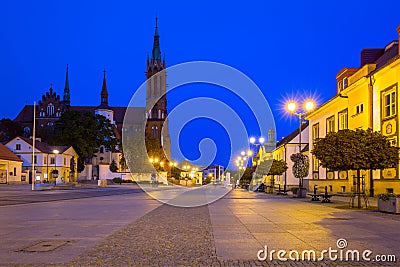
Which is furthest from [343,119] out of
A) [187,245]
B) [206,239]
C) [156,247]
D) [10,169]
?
[10,169]

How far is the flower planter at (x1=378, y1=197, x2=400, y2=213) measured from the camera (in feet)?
62.6

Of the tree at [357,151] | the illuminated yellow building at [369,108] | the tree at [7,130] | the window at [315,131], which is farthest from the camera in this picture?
the tree at [7,130]

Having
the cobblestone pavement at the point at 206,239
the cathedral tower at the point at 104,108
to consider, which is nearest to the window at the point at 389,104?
the cobblestone pavement at the point at 206,239

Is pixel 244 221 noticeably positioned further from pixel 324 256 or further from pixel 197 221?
pixel 324 256

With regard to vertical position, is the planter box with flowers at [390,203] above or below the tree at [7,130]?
below

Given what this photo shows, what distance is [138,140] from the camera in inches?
4168

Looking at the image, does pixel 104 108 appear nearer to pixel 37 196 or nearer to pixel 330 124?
pixel 330 124

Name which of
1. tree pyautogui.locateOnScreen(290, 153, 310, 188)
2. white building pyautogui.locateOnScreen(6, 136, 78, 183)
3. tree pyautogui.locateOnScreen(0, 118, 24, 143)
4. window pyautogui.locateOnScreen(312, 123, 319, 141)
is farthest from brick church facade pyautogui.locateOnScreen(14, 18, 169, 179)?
tree pyautogui.locateOnScreen(290, 153, 310, 188)

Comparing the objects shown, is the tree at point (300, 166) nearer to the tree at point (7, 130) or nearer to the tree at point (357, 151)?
the tree at point (357, 151)

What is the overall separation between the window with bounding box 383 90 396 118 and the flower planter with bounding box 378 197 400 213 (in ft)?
42.6

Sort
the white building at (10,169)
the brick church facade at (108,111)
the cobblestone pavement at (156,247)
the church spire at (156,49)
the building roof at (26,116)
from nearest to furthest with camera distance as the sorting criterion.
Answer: the cobblestone pavement at (156,247) → the white building at (10,169) → the brick church facade at (108,111) → the building roof at (26,116) → the church spire at (156,49)

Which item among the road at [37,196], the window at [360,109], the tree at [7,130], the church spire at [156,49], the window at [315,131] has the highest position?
the church spire at [156,49]

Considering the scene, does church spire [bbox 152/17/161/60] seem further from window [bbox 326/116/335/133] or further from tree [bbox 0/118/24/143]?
window [bbox 326/116/335/133]

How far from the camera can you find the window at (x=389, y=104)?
105 feet
